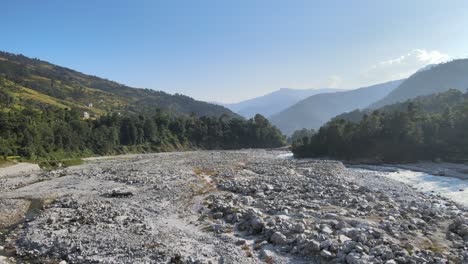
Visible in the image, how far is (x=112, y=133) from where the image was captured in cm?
10350

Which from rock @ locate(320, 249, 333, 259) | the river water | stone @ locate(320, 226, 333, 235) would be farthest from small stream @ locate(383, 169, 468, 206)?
rock @ locate(320, 249, 333, 259)

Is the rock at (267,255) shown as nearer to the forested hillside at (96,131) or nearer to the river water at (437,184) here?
the river water at (437,184)

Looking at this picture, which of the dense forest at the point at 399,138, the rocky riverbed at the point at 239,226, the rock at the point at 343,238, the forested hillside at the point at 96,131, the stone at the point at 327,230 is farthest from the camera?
the forested hillside at the point at 96,131

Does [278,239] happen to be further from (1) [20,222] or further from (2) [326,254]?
(1) [20,222]

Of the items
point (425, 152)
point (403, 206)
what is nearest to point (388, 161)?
point (425, 152)

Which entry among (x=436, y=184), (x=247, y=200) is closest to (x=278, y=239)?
(x=247, y=200)

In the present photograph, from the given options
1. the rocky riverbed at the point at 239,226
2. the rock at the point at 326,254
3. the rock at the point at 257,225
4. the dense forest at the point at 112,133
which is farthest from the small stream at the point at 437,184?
the dense forest at the point at 112,133

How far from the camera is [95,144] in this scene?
9625 centimetres

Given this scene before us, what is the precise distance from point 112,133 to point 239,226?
8825 centimetres

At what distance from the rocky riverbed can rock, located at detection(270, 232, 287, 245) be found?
64 millimetres

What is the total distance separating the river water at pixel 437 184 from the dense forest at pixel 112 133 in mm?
68067

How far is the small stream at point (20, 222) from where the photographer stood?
2012cm

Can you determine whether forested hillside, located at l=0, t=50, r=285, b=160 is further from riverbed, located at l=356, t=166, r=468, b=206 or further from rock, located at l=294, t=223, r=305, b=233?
riverbed, located at l=356, t=166, r=468, b=206

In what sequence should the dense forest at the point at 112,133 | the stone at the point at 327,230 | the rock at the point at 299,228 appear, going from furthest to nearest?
the dense forest at the point at 112,133 < the rock at the point at 299,228 < the stone at the point at 327,230
